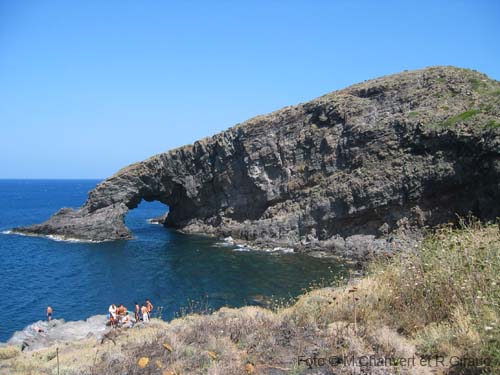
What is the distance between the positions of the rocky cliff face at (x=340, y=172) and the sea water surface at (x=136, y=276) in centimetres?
634

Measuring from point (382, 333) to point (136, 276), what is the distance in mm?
35697

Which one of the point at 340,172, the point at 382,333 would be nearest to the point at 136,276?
the point at 340,172

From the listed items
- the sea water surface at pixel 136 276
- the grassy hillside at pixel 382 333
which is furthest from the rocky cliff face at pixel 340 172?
the grassy hillside at pixel 382 333

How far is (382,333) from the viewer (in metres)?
7.34

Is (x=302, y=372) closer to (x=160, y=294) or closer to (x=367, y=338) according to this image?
(x=367, y=338)

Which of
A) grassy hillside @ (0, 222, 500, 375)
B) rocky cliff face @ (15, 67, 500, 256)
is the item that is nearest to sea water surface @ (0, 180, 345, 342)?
rocky cliff face @ (15, 67, 500, 256)

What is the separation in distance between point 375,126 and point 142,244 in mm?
34005

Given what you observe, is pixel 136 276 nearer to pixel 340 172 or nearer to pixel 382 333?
pixel 340 172

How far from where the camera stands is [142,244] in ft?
189

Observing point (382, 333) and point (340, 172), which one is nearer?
point (382, 333)

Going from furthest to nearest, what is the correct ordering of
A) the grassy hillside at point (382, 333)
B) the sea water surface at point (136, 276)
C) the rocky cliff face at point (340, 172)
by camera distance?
the rocky cliff face at point (340, 172), the sea water surface at point (136, 276), the grassy hillside at point (382, 333)

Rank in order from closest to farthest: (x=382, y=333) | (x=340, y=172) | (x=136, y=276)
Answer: (x=382, y=333) < (x=136, y=276) < (x=340, y=172)

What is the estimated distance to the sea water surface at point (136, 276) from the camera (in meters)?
31.3

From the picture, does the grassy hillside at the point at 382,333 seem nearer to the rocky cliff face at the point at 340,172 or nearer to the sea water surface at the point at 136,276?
the sea water surface at the point at 136,276
